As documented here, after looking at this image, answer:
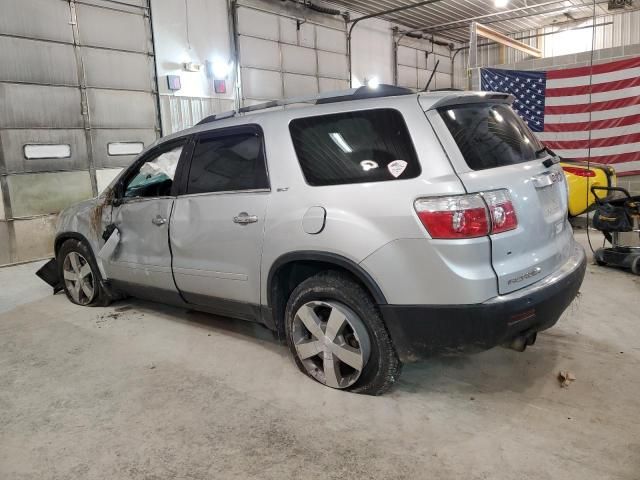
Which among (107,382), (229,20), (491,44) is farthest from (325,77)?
(107,382)

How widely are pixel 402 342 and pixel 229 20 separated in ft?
32.1

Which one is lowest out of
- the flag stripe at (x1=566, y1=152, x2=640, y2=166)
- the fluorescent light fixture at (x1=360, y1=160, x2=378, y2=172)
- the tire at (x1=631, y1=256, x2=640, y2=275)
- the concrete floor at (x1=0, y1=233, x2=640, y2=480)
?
the concrete floor at (x1=0, y1=233, x2=640, y2=480)

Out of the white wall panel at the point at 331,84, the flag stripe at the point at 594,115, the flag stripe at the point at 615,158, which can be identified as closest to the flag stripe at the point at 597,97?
the flag stripe at the point at 594,115

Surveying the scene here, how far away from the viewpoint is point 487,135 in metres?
2.72

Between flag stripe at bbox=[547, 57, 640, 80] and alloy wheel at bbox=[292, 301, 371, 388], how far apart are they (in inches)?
292

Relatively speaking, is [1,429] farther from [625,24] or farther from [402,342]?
[625,24]

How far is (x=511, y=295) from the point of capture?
2441 millimetres

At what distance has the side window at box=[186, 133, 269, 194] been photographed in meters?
3.19

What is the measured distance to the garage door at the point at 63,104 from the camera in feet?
25.0

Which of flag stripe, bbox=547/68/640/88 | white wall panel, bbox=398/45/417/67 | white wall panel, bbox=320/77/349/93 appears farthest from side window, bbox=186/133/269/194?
white wall panel, bbox=398/45/417/67

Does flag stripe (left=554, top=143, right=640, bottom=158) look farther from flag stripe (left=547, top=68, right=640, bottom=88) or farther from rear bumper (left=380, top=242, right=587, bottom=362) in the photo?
rear bumper (left=380, top=242, right=587, bottom=362)

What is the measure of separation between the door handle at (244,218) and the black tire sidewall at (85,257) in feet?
6.77

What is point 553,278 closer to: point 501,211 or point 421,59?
point 501,211

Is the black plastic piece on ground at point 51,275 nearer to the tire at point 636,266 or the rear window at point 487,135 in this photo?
the rear window at point 487,135
